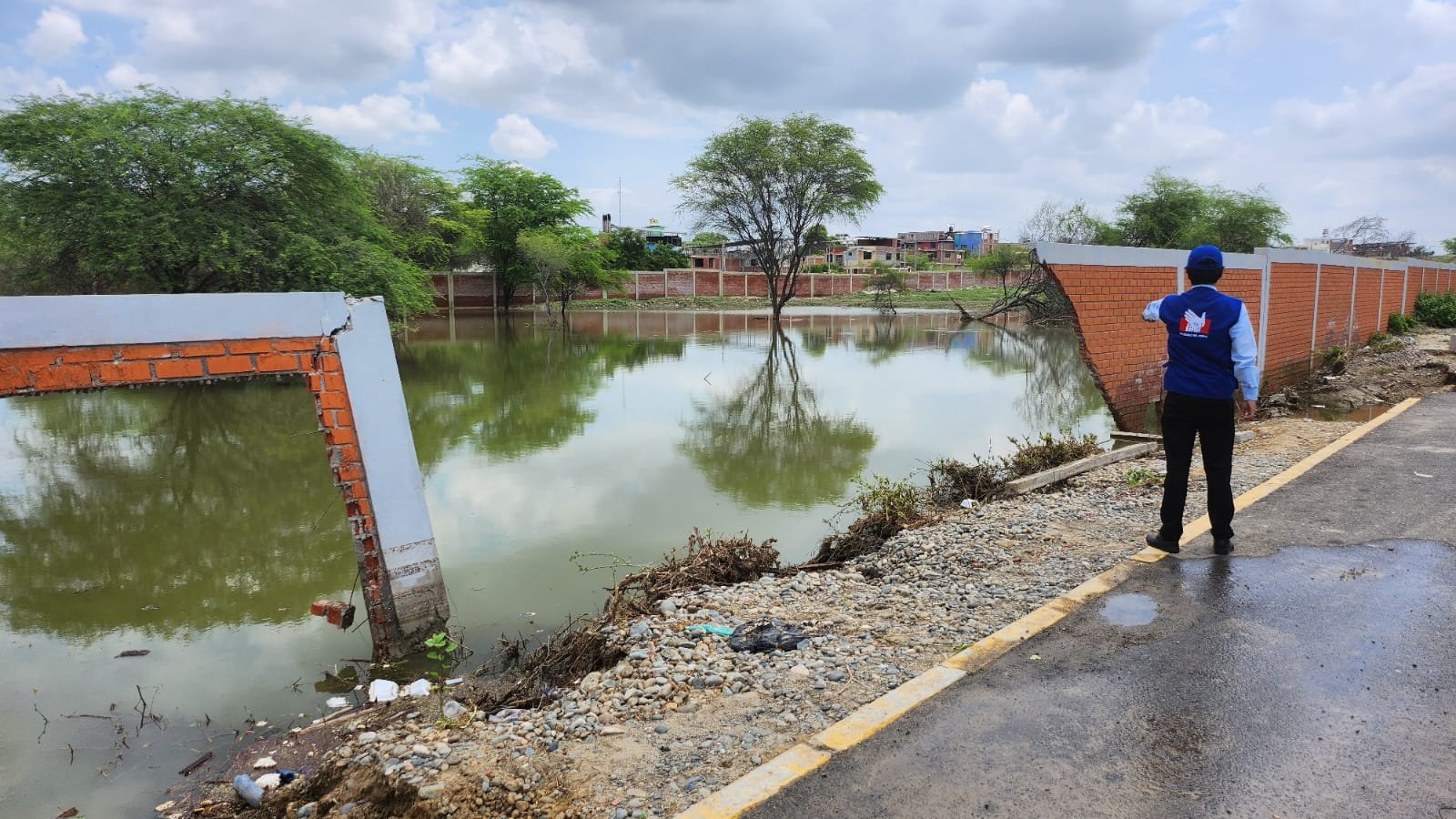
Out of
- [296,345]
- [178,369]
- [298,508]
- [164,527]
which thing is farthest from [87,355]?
[298,508]

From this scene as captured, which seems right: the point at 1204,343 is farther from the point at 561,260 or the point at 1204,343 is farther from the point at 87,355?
the point at 561,260

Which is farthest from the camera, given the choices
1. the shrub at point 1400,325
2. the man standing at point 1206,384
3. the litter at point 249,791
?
the shrub at point 1400,325

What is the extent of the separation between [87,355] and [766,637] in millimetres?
3680

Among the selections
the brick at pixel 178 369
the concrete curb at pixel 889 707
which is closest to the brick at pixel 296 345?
the brick at pixel 178 369

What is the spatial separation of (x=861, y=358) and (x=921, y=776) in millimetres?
19888

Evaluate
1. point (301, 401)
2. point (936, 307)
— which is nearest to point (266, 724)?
point (301, 401)

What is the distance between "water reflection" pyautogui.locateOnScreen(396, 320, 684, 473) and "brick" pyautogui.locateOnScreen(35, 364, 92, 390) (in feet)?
18.1

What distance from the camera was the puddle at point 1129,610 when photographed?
13.5ft

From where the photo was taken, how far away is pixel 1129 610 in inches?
167

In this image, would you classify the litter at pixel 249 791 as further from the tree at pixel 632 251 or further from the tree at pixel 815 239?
the tree at pixel 632 251

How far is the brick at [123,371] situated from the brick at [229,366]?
28 cm

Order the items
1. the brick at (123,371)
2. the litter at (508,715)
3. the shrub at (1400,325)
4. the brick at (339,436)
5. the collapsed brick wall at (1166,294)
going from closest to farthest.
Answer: the litter at (508,715) < the brick at (123,371) < the brick at (339,436) < the collapsed brick wall at (1166,294) < the shrub at (1400,325)

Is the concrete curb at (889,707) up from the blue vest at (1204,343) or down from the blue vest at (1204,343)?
down

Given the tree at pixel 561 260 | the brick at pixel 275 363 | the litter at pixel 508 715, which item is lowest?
the litter at pixel 508 715
